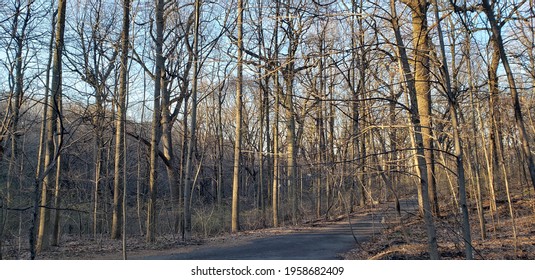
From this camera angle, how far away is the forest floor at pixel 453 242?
25.5 feet

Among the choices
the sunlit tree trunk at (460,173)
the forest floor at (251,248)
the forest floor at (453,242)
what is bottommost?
the forest floor at (251,248)

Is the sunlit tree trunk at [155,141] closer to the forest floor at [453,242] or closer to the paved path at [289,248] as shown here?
the paved path at [289,248]

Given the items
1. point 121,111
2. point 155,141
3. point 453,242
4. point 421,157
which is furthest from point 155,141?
point 421,157

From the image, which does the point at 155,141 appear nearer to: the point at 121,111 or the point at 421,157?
the point at 121,111

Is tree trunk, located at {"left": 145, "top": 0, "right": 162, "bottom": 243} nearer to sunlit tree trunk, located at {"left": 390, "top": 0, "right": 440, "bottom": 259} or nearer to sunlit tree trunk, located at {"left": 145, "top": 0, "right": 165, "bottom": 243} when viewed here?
sunlit tree trunk, located at {"left": 145, "top": 0, "right": 165, "bottom": 243}

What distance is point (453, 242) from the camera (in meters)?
6.97

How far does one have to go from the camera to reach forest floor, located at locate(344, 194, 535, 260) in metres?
7.77

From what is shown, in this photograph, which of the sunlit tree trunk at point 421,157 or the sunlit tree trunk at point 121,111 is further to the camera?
the sunlit tree trunk at point 121,111

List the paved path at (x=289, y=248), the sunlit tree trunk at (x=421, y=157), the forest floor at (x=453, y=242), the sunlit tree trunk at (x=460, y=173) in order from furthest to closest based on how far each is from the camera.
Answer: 1. the paved path at (x=289, y=248)
2. the forest floor at (x=453, y=242)
3. the sunlit tree trunk at (x=421, y=157)
4. the sunlit tree trunk at (x=460, y=173)

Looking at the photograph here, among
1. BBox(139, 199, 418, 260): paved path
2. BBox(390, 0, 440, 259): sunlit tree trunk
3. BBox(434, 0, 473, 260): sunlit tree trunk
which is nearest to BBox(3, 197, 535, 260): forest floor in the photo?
BBox(139, 199, 418, 260): paved path

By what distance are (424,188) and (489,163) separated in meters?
5.58

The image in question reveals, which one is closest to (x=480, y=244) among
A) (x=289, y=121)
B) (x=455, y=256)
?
(x=455, y=256)

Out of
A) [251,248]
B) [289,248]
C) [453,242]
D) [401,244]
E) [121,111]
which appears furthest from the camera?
[251,248]

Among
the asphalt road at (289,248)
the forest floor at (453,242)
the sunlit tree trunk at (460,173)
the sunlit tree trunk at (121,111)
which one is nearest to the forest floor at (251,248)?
the asphalt road at (289,248)
